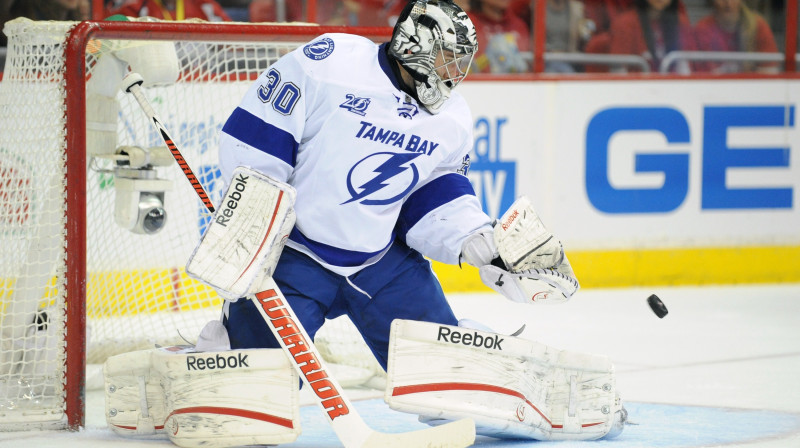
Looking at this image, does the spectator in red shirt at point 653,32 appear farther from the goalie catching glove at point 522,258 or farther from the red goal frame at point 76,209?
the red goal frame at point 76,209

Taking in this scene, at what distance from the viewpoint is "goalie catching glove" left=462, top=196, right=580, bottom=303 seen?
2.83m

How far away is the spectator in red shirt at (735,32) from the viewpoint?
5.95 m

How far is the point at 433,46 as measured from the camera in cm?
281

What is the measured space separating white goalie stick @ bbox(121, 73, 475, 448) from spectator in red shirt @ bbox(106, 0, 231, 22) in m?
2.53

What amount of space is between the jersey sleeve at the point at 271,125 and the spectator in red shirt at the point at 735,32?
3.59 metres

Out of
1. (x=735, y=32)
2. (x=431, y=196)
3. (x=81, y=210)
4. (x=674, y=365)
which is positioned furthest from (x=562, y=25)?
(x=81, y=210)

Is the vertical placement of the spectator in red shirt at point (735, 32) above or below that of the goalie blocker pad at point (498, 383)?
above

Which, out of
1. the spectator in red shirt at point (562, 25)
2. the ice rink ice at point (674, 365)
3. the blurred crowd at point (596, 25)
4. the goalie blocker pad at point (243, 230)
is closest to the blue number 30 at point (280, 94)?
the goalie blocker pad at point (243, 230)

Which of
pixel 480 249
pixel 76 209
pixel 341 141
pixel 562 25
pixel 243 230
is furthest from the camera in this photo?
pixel 562 25

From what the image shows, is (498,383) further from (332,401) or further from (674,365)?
(674,365)

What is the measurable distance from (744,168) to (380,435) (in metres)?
3.52

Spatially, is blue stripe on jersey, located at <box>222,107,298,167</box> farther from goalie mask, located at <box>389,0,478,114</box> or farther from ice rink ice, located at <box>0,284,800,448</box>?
ice rink ice, located at <box>0,284,800,448</box>

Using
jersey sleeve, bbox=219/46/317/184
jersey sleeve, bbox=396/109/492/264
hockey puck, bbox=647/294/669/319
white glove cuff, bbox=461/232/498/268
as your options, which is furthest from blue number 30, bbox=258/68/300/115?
hockey puck, bbox=647/294/669/319

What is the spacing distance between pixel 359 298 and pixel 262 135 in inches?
18.3
